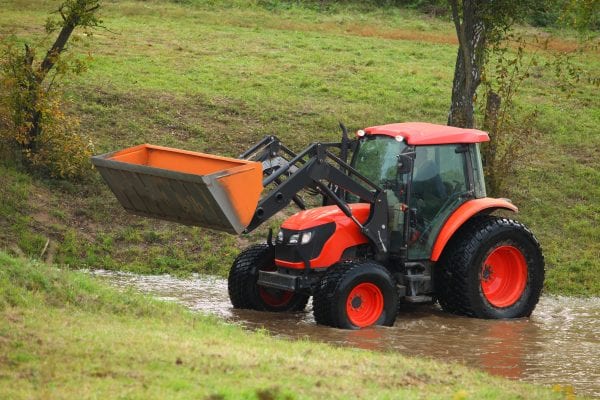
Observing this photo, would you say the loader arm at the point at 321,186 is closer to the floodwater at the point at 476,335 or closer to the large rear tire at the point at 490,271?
the large rear tire at the point at 490,271

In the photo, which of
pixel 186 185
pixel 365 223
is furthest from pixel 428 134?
pixel 186 185

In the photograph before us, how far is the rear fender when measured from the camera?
44.7ft

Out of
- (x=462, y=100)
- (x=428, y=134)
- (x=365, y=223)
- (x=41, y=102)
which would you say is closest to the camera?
(x=365, y=223)

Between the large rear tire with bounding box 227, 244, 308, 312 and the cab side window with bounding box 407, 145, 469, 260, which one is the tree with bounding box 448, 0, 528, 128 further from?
the large rear tire with bounding box 227, 244, 308, 312

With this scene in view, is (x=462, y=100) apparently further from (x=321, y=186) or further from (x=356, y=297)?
(x=356, y=297)

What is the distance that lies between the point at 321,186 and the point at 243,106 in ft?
35.9

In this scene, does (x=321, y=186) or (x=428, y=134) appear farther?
(x=428, y=134)

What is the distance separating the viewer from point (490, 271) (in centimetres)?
1438

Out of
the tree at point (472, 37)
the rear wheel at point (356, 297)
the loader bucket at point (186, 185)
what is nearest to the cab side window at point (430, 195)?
the rear wheel at point (356, 297)

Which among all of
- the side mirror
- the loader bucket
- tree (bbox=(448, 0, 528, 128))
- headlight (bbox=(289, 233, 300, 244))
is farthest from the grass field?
the side mirror

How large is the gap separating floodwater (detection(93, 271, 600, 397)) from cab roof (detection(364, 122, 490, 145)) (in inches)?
81.8

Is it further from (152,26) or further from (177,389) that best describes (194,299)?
(152,26)

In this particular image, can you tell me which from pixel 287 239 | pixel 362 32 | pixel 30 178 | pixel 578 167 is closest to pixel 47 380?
pixel 287 239

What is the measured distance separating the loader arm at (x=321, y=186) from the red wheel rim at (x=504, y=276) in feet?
5.14
